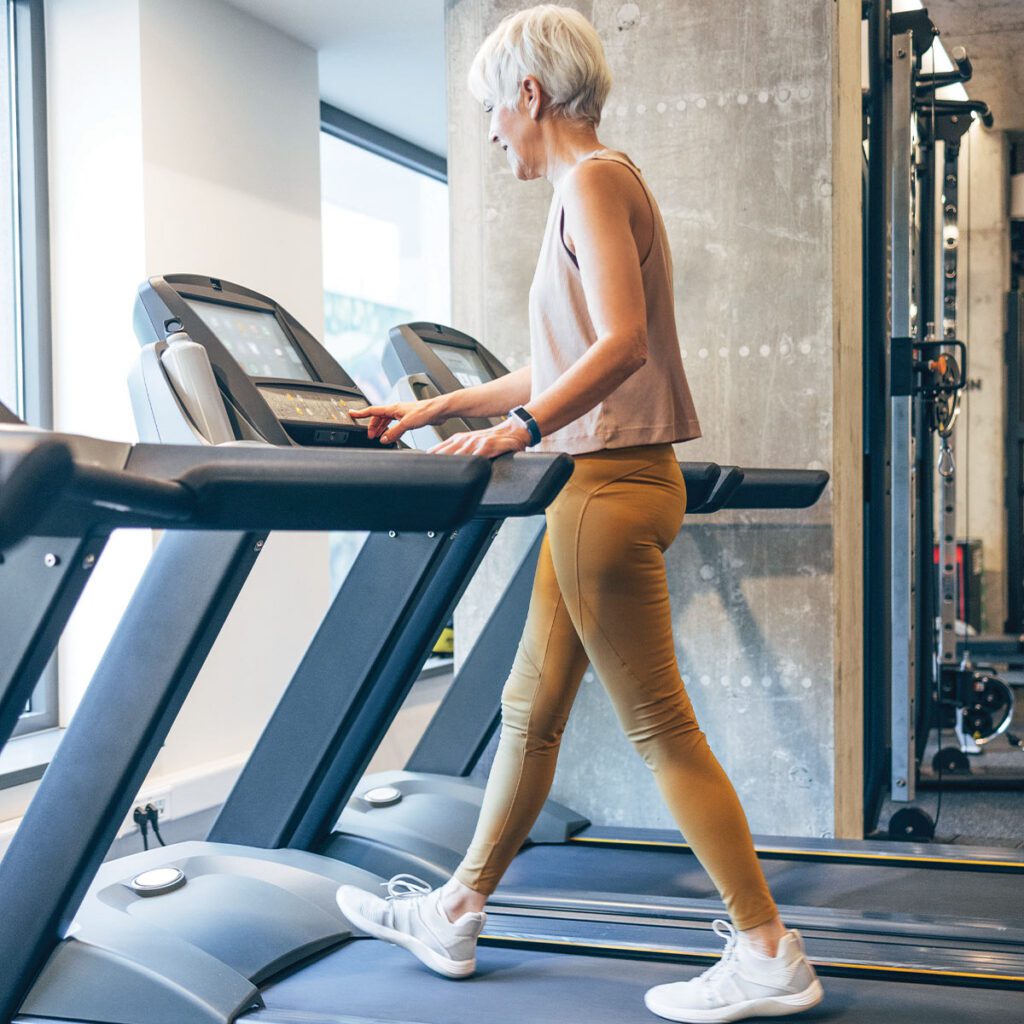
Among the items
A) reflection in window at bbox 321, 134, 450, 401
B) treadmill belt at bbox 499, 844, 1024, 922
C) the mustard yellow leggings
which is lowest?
treadmill belt at bbox 499, 844, 1024, 922

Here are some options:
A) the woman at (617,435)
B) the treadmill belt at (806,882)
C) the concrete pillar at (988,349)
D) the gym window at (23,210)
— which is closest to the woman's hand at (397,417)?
the woman at (617,435)

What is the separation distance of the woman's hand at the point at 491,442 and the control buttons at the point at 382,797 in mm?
1508

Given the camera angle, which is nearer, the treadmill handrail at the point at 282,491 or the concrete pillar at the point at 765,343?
the treadmill handrail at the point at 282,491

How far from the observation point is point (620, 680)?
1.95 metres

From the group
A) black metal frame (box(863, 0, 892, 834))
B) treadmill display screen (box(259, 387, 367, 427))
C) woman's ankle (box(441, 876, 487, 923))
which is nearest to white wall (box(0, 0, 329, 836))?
treadmill display screen (box(259, 387, 367, 427))

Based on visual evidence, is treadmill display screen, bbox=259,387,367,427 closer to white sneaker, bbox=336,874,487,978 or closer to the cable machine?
white sneaker, bbox=336,874,487,978

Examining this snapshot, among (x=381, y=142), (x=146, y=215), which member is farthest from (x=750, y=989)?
(x=381, y=142)

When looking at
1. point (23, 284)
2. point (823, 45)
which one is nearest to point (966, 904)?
point (823, 45)

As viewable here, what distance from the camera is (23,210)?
384cm

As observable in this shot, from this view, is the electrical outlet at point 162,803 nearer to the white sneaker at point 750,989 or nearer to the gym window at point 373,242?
the gym window at point 373,242

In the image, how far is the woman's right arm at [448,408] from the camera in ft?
6.97

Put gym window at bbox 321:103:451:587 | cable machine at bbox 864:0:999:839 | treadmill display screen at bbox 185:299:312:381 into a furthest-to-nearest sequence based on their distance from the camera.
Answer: gym window at bbox 321:103:451:587, cable machine at bbox 864:0:999:839, treadmill display screen at bbox 185:299:312:381

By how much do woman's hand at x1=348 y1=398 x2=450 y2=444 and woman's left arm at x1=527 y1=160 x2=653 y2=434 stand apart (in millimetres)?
277

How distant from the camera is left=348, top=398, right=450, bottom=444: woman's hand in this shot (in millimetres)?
2115
